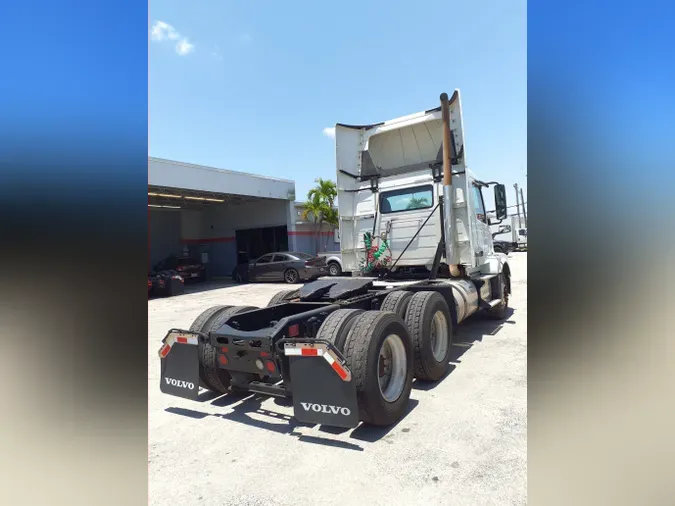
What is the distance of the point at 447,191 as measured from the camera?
5941 mm

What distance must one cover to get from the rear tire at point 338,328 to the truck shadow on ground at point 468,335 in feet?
4.48

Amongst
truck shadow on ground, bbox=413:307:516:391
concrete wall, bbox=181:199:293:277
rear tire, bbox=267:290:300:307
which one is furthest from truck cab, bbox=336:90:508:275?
concrete wall, bbox=181:199:293:277

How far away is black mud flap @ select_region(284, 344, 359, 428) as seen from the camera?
2.93 m

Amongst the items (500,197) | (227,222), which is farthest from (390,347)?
(227,222)

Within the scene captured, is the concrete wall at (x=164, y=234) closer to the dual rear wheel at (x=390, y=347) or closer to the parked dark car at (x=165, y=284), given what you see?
the parked dark car at (x=165, y=284)

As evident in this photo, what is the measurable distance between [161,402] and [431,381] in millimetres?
3036

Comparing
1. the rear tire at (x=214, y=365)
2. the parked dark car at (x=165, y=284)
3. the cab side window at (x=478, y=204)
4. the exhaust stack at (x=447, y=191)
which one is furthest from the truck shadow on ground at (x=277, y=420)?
the parked dark car at (x=165, y=284)

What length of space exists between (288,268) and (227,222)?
939 centimetres

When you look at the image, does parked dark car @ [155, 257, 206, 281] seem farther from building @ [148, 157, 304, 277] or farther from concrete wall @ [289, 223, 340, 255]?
concrete wall @ [289, 223, 340, 255]

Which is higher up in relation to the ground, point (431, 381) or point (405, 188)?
point (405, 188)
